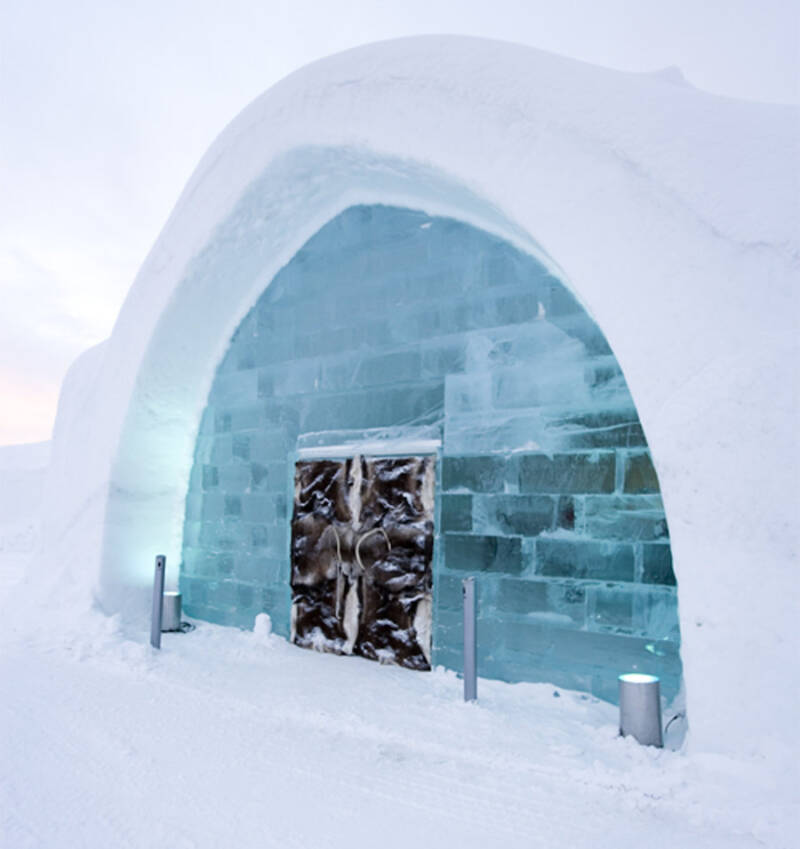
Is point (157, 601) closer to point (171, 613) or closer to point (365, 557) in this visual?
point (171, 613)

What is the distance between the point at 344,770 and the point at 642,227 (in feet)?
9.08

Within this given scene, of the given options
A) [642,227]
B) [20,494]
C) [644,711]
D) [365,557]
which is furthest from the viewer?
[20,494]

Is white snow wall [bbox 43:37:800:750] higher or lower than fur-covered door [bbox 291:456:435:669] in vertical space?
higher

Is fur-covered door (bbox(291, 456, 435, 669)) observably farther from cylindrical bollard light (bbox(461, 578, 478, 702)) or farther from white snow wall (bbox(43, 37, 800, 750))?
white snow wall (bbox(43, 37, 800, 750))

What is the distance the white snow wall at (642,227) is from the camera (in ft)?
8.34

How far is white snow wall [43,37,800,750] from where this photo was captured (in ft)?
8.34

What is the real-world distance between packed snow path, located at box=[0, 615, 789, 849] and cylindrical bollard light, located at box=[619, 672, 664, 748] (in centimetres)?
7

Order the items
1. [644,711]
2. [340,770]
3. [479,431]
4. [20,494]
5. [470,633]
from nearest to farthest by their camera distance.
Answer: [340,770]
[644,711]
[470,633]
[479,431]
[20,494]

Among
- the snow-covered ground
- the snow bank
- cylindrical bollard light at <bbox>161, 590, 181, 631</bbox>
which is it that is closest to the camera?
the snow-covered ground

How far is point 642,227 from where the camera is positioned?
3.01 meters

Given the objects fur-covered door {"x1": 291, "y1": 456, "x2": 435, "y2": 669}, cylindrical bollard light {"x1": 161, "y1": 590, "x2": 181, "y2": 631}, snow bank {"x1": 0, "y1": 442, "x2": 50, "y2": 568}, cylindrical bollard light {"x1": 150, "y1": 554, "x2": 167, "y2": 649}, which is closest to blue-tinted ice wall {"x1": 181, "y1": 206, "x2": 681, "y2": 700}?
fur-covered door {"x1": 291, "y1": 456, "x2": 435, "y2": 669}

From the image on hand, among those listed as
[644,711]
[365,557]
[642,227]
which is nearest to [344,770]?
[644,711]

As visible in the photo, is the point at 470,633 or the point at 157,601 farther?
the point at 157,601

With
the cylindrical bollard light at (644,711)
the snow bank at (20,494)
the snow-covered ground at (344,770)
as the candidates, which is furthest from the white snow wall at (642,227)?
the snow bank at (20,494)
